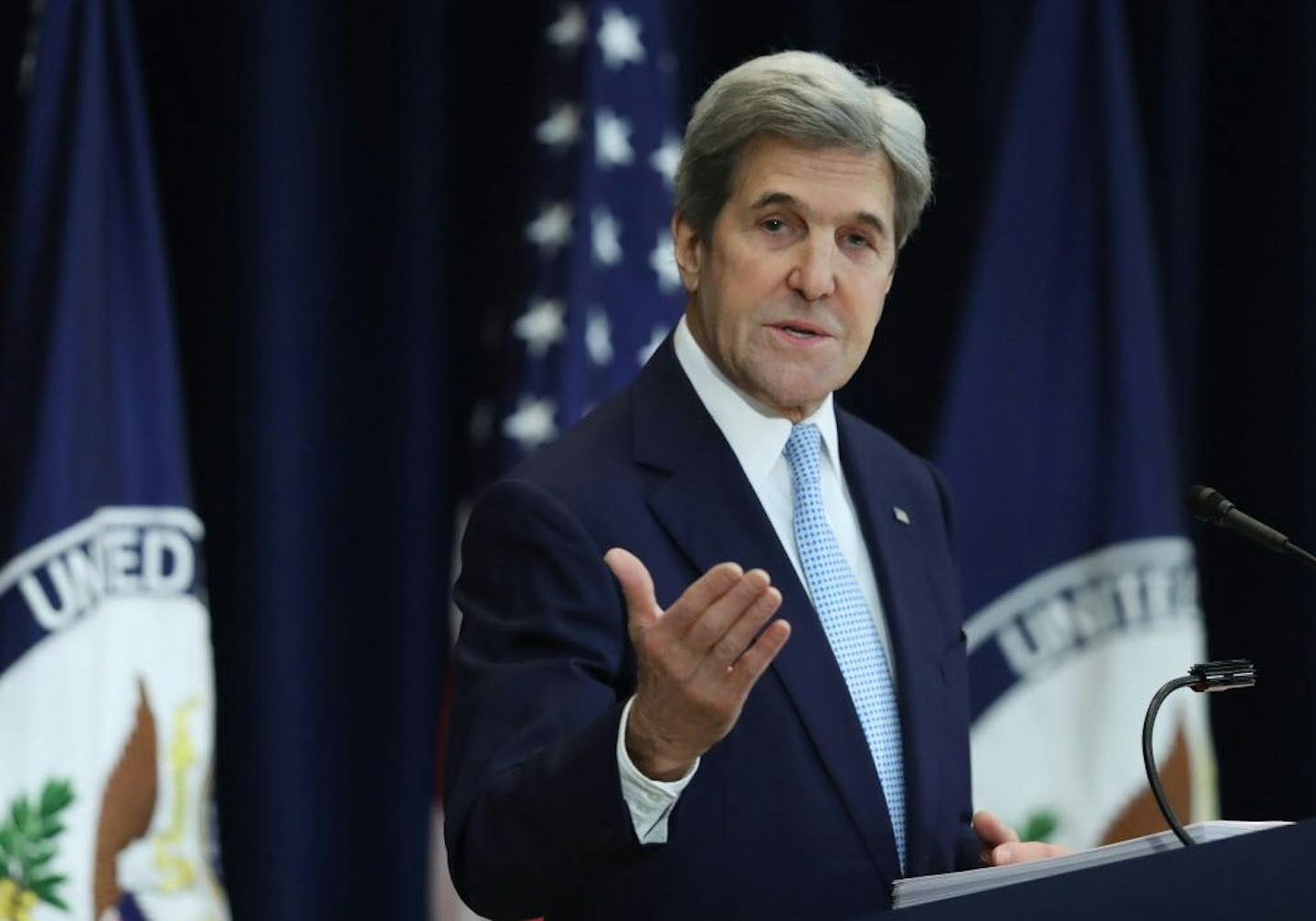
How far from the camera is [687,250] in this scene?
2.14m

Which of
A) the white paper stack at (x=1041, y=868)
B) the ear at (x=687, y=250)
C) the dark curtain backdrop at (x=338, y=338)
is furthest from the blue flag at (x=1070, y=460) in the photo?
the white paper stack at (x=1041, y=868)

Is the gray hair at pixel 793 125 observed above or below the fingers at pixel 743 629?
above

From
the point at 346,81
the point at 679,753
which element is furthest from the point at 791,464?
the point at 346,81

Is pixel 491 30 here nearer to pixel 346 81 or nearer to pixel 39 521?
pixel 346 81

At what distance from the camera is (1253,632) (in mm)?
4074

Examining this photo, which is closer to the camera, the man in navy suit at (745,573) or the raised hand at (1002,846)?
the man in navy suit at (745,573)

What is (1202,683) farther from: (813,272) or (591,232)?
(591,232)

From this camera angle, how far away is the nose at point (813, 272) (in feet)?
6.53

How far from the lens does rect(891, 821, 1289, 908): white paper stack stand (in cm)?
143

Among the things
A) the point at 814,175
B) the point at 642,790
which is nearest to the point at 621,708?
the point at 642,790

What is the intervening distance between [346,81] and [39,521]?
39.0 inches

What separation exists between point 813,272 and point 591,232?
4.64 feet

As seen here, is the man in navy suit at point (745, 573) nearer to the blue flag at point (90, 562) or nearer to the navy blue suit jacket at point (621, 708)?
the navy blue suit jacket at point (621, 708)

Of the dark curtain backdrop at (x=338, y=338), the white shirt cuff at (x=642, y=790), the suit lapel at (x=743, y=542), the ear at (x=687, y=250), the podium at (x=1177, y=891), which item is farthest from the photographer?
the dark curtain backdrop at (x=338, y=338)
